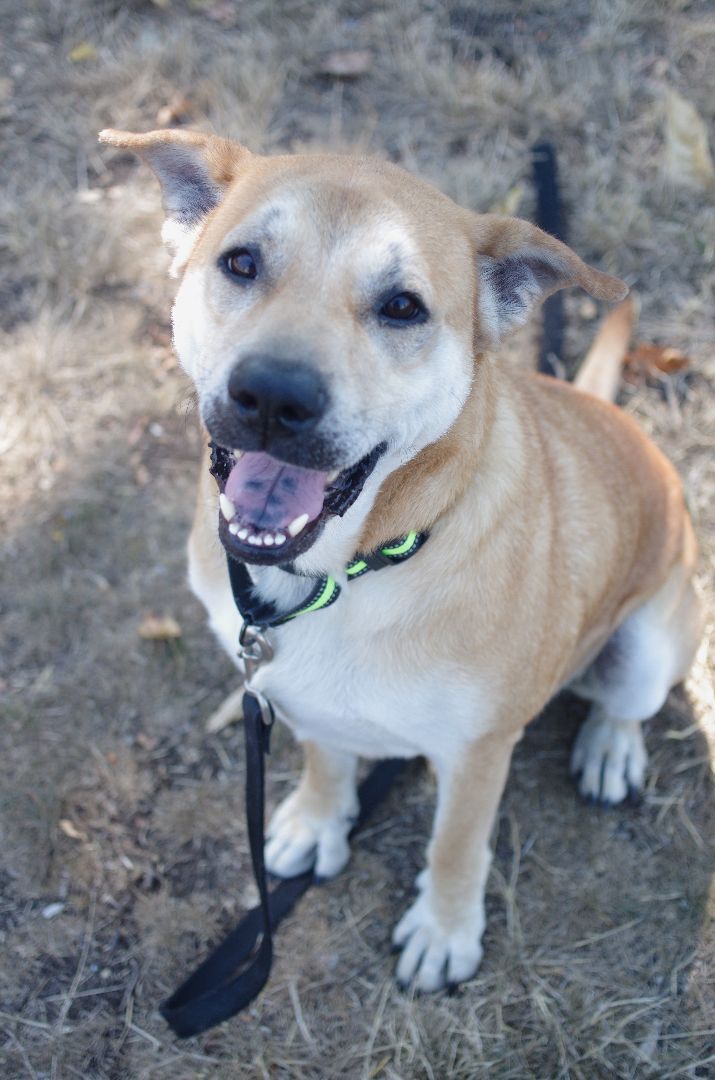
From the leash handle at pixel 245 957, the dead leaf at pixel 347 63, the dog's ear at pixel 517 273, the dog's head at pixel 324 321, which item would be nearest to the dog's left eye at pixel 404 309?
the dog's head at pixel 324 321

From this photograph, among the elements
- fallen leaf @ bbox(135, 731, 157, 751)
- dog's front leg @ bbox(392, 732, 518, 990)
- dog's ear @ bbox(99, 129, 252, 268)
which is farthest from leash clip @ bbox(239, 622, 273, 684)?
fallen leaf @ bbox(135, 731, 157, 751)

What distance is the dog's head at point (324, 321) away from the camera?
1875 mm

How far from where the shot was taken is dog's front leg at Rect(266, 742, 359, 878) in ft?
9.94

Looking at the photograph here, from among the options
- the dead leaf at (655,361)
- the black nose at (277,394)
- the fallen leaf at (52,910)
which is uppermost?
the black nose at (277,394)

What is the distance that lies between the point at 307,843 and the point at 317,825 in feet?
0.24

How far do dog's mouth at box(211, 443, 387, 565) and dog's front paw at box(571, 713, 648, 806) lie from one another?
1.69 m

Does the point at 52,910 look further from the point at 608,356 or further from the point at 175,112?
the point at 175,112

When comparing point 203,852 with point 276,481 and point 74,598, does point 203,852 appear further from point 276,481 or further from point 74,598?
point 276,481

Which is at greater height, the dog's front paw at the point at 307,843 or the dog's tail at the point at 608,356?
the dog's tail at the point at 608,356

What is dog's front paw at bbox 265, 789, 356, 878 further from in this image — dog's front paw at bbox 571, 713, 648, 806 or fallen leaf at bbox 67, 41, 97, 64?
fallen leaf at bbox 67, 41, 97, 64

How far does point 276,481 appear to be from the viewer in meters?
2.02

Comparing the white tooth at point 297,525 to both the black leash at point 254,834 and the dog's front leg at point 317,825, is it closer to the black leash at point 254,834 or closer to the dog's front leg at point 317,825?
the black leash at point 254,834

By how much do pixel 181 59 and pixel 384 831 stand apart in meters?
4.04

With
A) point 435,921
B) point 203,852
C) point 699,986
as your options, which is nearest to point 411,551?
point 435,921
